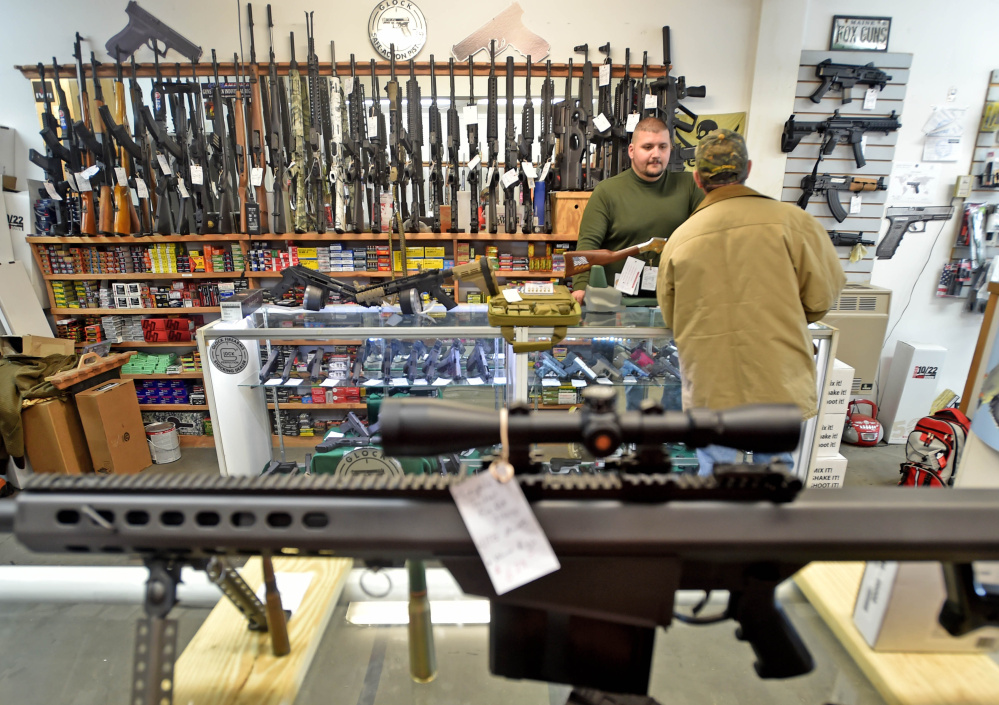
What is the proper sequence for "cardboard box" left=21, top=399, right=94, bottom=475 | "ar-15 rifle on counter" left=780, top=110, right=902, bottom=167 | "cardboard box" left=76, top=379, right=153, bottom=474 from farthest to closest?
"ar-15 rifle on counter" left=780, top=110, right=902, bottom=167
"cardboard box" left=76, top=379, right=153, bottom=474
"cardboard box" left=21, top=399, right=94, bottom=475

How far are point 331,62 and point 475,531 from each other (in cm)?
418

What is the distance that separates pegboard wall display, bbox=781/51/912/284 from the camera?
12.4 ft

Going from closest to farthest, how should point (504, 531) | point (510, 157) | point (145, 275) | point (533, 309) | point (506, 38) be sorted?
point (504, 531) → point (533, 309) → point (510, 157) → point (506, 38) → point (145, 275)

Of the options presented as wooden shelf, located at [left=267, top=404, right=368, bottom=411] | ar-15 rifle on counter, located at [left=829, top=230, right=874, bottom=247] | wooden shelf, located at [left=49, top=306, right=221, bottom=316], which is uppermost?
ar-15 rifle on counter, located at [left=829, top=230, right=874, bottom=247]

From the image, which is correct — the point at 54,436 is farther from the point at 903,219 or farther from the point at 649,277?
the point at 903,219

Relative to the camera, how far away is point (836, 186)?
12.8ft

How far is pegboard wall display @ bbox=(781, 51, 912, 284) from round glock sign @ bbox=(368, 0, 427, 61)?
2893mm

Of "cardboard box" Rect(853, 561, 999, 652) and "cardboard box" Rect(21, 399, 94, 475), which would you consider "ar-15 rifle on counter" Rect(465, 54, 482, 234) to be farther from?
"cardboard box" Rect(853, 561, 999, 652)

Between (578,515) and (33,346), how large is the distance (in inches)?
165

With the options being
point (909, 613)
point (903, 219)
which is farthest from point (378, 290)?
point (903, 219)

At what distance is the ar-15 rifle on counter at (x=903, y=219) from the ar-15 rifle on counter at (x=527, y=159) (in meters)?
2.89

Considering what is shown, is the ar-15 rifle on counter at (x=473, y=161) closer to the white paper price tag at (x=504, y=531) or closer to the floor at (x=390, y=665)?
the floor at (x=390, y=665)

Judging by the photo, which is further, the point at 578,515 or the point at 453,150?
the point at 453,150

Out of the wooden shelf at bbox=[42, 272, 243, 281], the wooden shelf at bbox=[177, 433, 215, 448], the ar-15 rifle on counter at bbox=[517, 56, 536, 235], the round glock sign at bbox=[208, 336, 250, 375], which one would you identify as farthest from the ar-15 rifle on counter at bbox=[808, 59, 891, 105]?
the wooden shelf at bbox=[177, 433, 215, 448]
